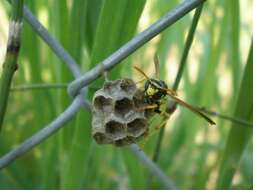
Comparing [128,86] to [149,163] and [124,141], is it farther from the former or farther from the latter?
[149,163]

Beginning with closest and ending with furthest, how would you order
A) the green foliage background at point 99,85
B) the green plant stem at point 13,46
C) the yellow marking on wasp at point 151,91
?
1. the green plant stem at point 13,46
2. the yellow marking on wasp at point 151,91
3. the green foliage background at point 99,85

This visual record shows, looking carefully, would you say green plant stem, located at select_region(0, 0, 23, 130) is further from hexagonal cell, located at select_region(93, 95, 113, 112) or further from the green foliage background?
the green foliage background

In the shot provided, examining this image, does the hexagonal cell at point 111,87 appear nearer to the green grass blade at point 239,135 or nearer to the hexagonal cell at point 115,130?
the hexagonal cell at point 115,130

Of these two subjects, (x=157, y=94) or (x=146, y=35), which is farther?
(x=157, y=94)

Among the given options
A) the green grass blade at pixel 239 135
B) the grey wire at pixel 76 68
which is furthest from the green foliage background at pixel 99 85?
the grey wire at pixel 76 68

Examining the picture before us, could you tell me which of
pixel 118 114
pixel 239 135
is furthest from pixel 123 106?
pixel 239 135

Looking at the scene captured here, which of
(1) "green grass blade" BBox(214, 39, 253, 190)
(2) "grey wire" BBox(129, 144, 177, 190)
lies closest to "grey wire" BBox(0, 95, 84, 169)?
(2) "grey wire" BBox(129, 144, 177, 190)
